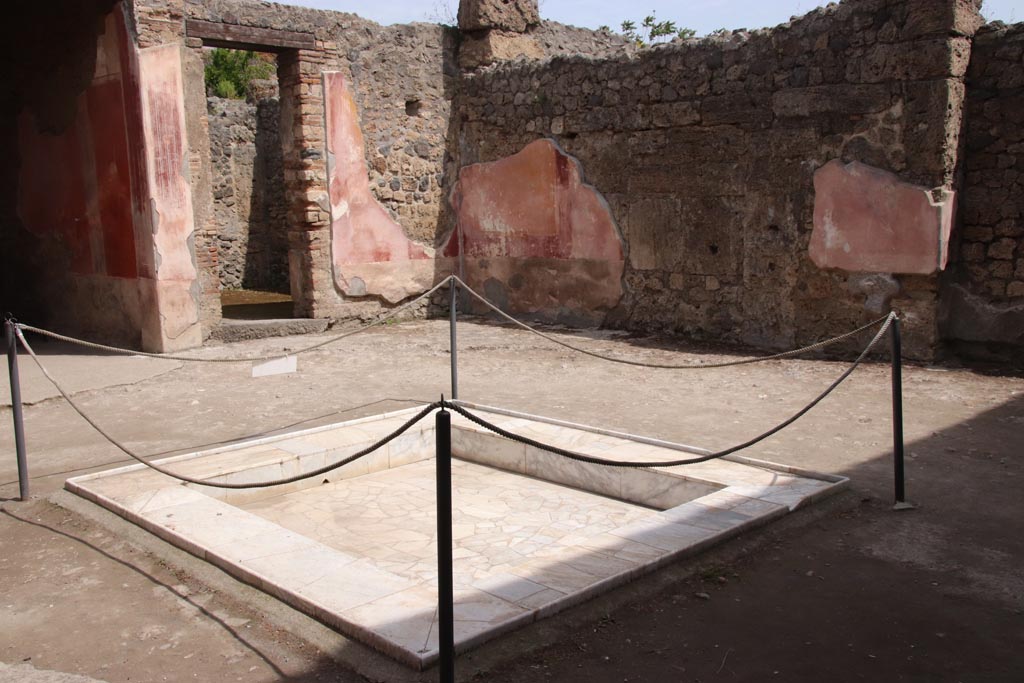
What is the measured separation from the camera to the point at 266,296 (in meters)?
12.9

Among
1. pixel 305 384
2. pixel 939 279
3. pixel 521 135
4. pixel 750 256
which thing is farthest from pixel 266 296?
pixel 939 279

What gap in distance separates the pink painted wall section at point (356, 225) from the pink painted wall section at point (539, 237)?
0.72 metres

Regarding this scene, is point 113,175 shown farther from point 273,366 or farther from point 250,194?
point 250,194

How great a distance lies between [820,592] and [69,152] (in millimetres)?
8498

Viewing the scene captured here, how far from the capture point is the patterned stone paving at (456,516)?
4.28 meters

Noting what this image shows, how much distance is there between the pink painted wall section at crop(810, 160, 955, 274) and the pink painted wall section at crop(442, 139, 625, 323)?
83.3 inches

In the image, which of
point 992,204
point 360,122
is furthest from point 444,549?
point 360,122

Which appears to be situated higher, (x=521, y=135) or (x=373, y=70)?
(x=373, y=70)

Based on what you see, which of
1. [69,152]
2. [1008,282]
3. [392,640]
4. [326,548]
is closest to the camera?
[392,640]

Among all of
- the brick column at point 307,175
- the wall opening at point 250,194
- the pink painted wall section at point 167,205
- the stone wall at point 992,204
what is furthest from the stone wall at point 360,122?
the stone wall at point 992,204

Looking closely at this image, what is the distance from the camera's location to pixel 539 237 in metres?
9.88

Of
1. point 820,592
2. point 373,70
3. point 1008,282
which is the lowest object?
point 820,592

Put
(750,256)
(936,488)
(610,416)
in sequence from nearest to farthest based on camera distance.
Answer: (936,488), (610,416), (750,256)

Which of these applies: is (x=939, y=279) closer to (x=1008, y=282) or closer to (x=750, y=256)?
(x=1008, y=282)
